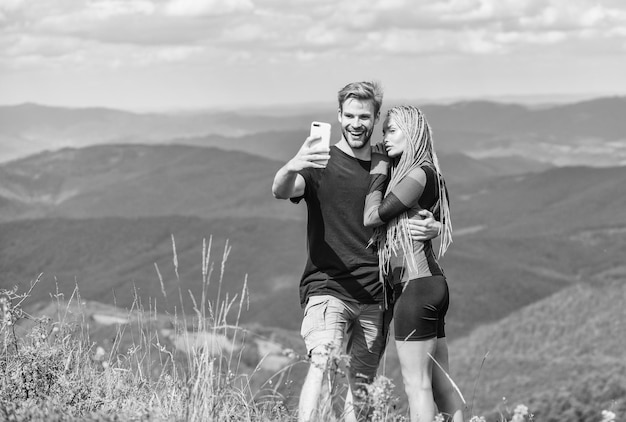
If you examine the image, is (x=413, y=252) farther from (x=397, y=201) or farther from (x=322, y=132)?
(x=322, y=132)

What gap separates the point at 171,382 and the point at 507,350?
65.8 meters

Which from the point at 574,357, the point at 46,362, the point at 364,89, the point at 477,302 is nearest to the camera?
the point at 46,362

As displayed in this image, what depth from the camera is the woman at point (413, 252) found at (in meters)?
6.06

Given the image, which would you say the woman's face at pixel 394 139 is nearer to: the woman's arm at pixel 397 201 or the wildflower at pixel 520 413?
the woman's arm at pixel 397 201

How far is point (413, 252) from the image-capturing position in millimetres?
6180

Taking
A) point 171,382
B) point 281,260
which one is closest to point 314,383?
point 171,382

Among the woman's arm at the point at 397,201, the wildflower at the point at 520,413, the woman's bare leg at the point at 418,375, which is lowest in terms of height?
the woman's bare leg at the point at 418,375

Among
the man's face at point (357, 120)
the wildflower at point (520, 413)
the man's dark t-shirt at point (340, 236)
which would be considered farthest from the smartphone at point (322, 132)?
the wildflower at point (520, 413)

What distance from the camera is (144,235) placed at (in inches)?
7721

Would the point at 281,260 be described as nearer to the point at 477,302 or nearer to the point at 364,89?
the point at 477,302

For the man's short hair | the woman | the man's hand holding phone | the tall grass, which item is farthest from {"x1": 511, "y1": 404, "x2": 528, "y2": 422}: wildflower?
the man's short hair

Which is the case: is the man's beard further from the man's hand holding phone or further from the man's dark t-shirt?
the man's hand holding phone

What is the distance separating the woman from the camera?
19.9 feet

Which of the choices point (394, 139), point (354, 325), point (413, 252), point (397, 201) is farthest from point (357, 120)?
point (354, 325)
